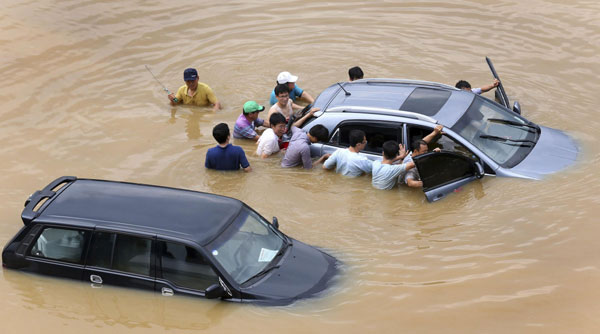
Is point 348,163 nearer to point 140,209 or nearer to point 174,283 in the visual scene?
point 140,209

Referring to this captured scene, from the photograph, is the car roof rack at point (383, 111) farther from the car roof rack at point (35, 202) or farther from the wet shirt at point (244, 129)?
the car roof rack at point (35, 202)

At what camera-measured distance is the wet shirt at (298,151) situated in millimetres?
10805

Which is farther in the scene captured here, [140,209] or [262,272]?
[140,209]

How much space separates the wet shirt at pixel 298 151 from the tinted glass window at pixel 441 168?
2.06 metres

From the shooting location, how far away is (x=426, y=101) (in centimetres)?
1034

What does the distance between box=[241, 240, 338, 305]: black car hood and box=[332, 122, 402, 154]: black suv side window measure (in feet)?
8.32

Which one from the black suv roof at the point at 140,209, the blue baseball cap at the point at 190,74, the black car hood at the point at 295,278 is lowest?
the black car hood at the point at 295,278

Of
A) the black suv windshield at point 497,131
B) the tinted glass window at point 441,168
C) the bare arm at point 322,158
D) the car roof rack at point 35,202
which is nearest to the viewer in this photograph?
the car roof rack at point 35,202

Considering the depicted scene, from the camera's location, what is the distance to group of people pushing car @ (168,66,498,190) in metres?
10.0

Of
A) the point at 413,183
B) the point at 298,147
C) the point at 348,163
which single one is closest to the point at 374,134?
the point at 348,163

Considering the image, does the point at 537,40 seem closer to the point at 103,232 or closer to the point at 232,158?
the point at 232,158

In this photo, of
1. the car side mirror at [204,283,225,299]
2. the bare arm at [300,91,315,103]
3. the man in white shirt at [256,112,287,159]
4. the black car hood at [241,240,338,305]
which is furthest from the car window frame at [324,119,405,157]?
the car side mirror at [204,283,225,299]

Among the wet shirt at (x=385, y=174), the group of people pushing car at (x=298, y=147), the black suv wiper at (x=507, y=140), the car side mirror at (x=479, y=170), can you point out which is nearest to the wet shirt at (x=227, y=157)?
the group of people pushing car at (x=298, y=147)

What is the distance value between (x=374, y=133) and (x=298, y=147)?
4.02ft
